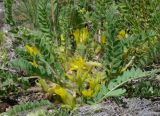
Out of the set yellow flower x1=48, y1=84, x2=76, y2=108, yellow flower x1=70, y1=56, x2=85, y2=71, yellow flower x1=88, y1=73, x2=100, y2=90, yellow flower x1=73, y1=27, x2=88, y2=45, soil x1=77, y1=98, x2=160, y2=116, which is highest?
yellow flower x1=73, y1=27, x2=88, y2=45

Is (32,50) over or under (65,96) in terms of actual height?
over

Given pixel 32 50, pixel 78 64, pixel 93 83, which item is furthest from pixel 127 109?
pixel 32 50

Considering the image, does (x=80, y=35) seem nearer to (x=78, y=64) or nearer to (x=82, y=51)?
(x=82, y=51)

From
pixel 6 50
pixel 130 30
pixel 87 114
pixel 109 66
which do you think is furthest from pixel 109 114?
pixel 6 50

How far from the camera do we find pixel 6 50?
3160 mm

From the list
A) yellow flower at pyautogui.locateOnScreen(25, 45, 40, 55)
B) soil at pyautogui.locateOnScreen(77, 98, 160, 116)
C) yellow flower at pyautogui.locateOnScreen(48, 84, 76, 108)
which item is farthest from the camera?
yellow flower at pyautogui.locateOnScreen(25, 45, 40, 55)

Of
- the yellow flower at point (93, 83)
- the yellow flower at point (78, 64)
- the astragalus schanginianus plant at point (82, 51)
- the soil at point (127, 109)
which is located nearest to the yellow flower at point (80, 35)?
the astragalus schanginianus plant at point (82, 51)

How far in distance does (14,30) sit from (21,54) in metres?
0.26

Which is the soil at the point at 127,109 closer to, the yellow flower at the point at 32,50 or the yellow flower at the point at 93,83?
the yellow flower at the point at 93,83

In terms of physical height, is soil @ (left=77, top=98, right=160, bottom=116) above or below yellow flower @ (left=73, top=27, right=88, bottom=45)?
below

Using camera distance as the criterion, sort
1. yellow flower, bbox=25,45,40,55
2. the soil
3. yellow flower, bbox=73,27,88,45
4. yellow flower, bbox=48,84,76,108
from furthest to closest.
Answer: yellow flower, bbox=73,27,88,45 < yellow flower, bbox=25,45,40,55 < yellow flower, bbox=48,84,76,108 < the soil

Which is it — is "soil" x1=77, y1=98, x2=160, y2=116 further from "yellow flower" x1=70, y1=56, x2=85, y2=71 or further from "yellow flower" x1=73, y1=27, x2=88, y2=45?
"yellow flower" x1=73, y1=27, x2=88, y2=45

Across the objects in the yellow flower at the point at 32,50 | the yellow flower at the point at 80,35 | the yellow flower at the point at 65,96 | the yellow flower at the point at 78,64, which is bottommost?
the yellow flower at the point at 65,96

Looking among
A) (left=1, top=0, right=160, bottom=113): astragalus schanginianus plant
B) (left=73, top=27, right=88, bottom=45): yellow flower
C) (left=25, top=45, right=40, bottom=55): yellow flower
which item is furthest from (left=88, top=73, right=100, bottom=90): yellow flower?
(left=73, top=27, right=88, bottom=45): yellow flower
